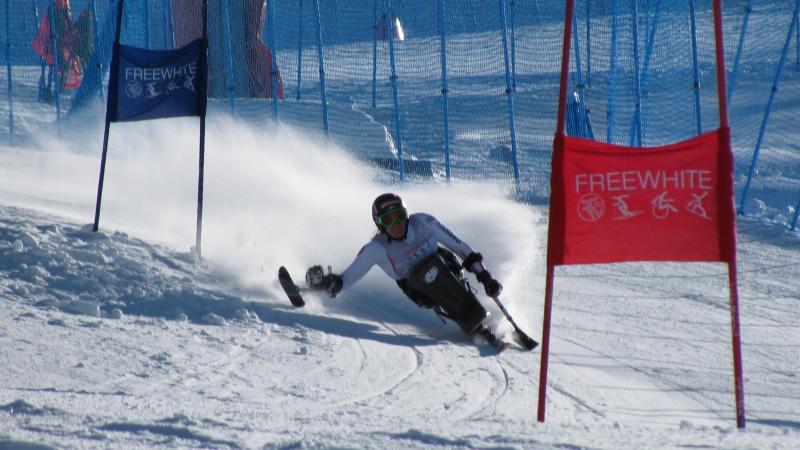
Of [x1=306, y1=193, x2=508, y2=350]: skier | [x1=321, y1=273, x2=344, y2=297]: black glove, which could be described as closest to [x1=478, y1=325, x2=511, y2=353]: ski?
[x1=306, y1=193, x2=508, y2=350]: skier

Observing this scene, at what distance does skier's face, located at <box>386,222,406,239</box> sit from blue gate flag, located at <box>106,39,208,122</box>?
8.17 feet

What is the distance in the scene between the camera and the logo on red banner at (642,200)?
566cm

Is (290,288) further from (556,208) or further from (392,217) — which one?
(556,208)

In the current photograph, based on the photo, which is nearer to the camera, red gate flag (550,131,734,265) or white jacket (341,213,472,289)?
red gate flag (550,131,734,265)

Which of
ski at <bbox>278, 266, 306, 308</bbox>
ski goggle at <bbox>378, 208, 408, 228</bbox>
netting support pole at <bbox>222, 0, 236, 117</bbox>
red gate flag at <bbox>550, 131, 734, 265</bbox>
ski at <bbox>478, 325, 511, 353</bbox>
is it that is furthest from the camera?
netting support pole at <bbox>222, 0, 236, 117</bbox>

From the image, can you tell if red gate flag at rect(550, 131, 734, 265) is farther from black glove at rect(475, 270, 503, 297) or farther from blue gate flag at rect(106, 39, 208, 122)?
blue gate flag at rect(106, 39, 208, 122)

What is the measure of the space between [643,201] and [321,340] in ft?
10.6

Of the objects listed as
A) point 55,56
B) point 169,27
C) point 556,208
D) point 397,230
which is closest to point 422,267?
point 397,230

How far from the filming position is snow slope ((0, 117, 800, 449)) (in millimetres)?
5168

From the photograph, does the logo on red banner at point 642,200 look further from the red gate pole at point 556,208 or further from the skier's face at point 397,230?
the skier's face at point 397,230

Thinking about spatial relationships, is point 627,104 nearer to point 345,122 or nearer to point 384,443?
point 345,122

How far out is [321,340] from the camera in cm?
796

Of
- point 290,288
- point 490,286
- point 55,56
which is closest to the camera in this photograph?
point 490,286

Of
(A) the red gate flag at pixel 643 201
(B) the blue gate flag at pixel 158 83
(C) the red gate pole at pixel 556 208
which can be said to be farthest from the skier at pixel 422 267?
(A) the red gate flag at pixel 643 201
